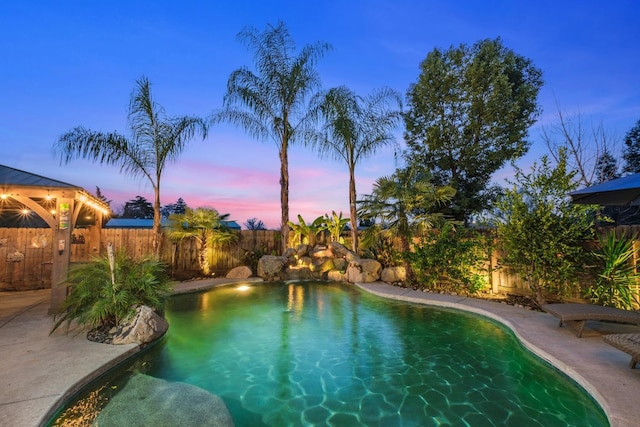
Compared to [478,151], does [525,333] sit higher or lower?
lower

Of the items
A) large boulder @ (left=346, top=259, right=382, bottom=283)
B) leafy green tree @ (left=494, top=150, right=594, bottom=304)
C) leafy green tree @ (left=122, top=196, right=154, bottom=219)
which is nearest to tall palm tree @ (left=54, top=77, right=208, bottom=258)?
large boulder @ (left=346, top=259, right=382, bottom=283)

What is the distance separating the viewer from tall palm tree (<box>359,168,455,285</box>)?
8.75 meters

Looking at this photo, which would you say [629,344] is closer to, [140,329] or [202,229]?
[140,329]

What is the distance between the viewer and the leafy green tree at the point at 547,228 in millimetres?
5746

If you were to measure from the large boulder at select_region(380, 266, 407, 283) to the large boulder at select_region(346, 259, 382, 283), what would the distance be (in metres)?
0.26

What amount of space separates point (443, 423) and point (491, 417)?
53 cm

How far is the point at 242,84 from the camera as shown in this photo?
12.0m

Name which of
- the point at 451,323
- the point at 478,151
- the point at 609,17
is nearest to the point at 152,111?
the point at 451,323

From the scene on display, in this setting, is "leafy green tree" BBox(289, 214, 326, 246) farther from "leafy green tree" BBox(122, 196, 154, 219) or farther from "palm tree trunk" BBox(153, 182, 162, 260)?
"leafy green tree" BBox(122, 196, 154, 219)

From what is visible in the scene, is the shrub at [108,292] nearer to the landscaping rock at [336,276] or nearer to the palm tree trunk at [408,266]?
the landscaping rock at [336,276]

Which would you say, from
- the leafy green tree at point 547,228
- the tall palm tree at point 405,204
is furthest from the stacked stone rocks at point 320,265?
the leafy green tree at point 547,228

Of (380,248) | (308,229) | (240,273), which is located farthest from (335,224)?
(240,273)

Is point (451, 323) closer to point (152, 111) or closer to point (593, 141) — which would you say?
point (152, 111)

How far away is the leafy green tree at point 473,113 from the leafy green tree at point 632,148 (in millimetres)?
4345
